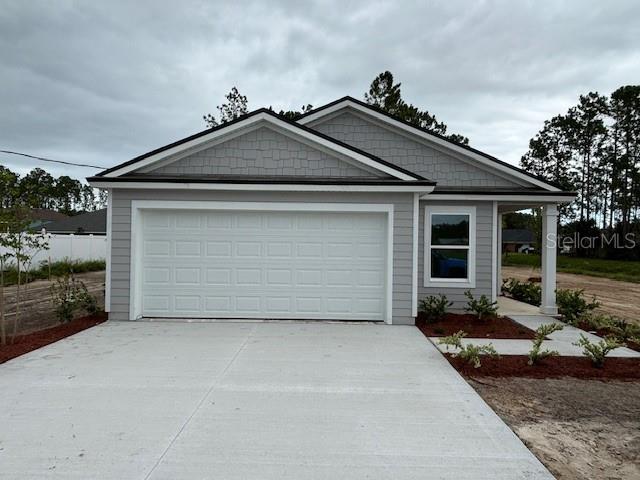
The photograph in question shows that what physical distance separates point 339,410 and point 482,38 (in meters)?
13.1

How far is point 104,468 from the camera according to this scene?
309 cm

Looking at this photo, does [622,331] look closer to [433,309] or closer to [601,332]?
[601,332]

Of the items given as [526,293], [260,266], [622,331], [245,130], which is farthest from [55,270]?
[622,331]

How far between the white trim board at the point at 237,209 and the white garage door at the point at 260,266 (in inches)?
6.0

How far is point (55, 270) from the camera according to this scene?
20547 millimetres

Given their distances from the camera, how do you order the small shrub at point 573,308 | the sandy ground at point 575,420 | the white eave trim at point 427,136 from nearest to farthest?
the sandy ground at point 575,420, the small shrub at point 573,308, the white eave trim at point 427,136

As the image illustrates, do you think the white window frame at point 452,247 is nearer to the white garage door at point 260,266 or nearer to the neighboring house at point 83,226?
the white garage door at point 260,266

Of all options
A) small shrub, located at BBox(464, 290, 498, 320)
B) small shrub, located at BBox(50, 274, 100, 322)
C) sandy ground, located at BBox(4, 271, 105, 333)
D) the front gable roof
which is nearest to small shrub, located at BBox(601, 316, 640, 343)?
small shrub, located at BBox(464, 290, 498, 320)

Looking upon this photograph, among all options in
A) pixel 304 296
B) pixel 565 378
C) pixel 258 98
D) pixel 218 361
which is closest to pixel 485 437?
pixel 565 378

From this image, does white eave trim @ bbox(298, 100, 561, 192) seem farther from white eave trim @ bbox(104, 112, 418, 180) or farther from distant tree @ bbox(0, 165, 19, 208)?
distant tree @ bbox(0, 165, 19, 208)

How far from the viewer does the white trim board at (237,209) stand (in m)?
8.43

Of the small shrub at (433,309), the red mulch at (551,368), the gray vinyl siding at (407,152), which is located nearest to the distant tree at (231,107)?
the gray vinyl siding at (407,152)

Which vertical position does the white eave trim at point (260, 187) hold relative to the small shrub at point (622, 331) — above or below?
above

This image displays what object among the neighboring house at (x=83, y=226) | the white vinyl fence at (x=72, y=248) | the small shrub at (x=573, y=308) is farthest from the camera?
the neighboring house at (x=83, y=226)
